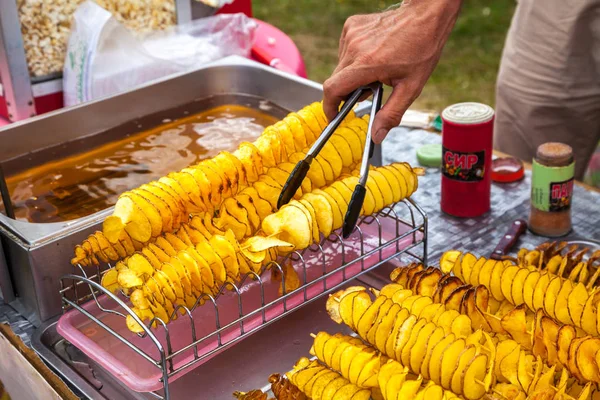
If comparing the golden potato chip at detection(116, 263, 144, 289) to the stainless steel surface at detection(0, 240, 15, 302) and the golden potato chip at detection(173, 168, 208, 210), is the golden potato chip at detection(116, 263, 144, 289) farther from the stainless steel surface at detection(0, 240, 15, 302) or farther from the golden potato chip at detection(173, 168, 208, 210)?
the stainless steel surface at detection(0, 240, 15, 302)

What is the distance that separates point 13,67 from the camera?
2.12 m

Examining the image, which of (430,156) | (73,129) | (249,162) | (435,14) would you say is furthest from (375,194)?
(73,129)

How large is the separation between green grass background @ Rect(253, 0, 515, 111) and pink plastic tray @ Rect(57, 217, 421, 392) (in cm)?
354

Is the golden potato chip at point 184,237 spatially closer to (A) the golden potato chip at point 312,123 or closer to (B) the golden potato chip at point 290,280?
(B) the golden potato chip at point 290,280

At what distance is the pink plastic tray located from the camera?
4.05 feet

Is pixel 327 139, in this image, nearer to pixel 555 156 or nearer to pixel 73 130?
pixel 555 156

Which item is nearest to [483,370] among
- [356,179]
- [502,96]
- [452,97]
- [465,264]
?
[465,264]

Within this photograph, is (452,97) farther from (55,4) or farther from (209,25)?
(55,4)

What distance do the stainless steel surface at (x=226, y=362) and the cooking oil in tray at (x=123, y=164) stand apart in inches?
15.4

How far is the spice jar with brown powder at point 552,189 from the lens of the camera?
5.36 feet

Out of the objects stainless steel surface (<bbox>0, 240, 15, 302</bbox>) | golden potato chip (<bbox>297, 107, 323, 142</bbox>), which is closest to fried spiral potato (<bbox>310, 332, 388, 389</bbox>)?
golden potato chip (<bbox>297, 107, 323, 142</bbox>)

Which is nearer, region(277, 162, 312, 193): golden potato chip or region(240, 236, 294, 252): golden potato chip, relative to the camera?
region(240, 236, 294, 252): golden potato chip

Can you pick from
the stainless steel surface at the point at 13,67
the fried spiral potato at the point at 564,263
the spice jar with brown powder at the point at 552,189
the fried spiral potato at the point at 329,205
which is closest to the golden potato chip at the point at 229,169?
the fried spiral potato at the point at 329,205

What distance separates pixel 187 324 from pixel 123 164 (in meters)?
0.70
